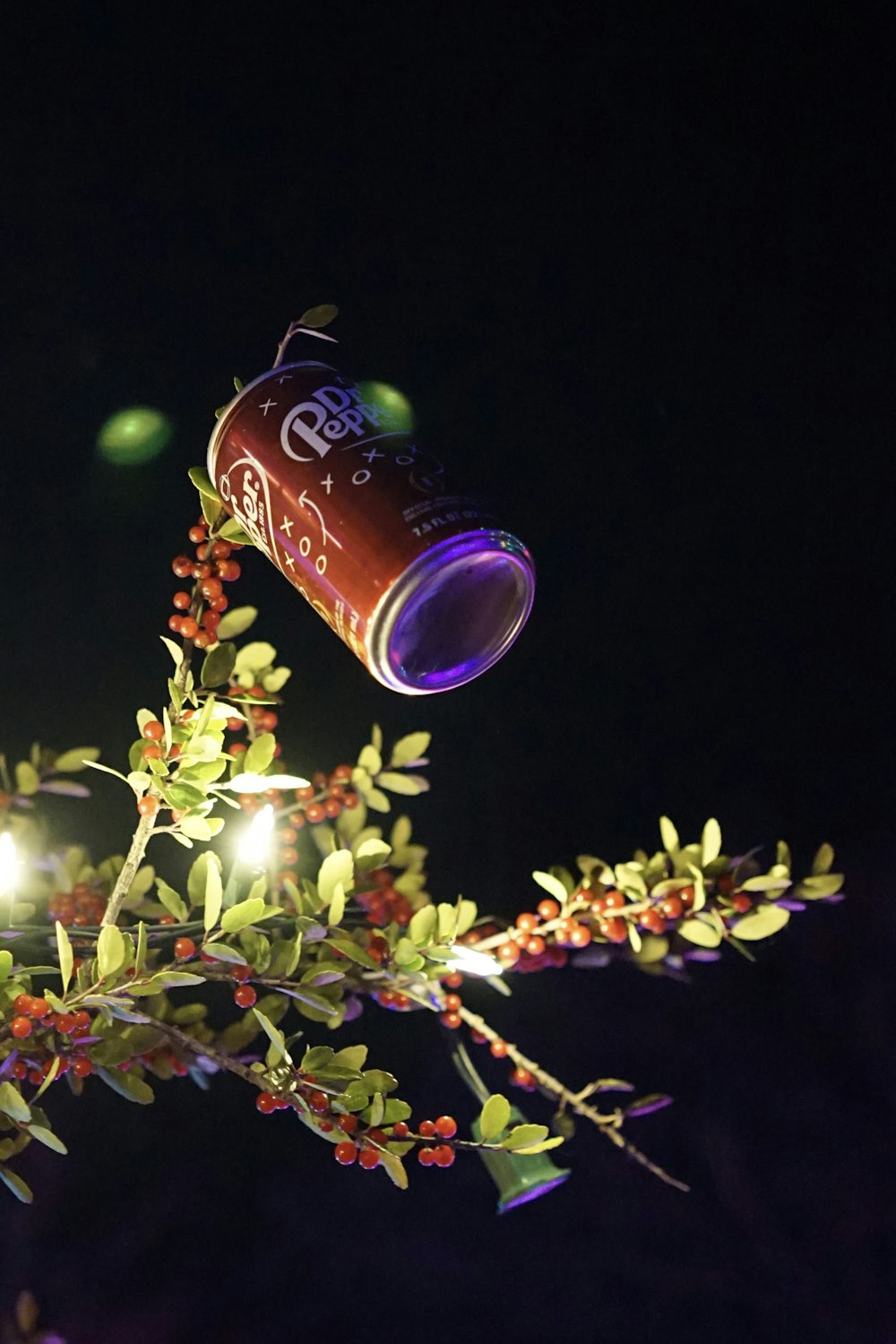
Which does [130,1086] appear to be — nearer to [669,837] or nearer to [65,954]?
[65,954]

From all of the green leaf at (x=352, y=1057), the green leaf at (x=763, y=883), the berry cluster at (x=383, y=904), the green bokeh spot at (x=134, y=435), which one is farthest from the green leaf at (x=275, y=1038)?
the green bokeh spot at (x=134, y=435)

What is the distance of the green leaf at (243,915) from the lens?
623mm

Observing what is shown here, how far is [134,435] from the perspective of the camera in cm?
97

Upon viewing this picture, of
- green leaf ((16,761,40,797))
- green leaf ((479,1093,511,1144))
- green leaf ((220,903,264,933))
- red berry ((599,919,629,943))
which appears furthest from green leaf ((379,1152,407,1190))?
green leaf ((16,761,40,797))

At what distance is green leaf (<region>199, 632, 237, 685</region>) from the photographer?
0.69 metres

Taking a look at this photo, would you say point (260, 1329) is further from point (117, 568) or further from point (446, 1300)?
point (117, 568)

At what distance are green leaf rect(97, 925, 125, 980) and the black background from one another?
1.12 ft

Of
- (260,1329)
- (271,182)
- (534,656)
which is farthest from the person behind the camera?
(534,656)

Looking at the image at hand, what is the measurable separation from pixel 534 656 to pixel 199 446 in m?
0.38

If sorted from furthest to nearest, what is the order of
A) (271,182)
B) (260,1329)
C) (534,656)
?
(534,656)
(271,182)
(260,1329)

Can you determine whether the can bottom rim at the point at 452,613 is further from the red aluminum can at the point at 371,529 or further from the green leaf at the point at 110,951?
the green leaf at the point at 110,951

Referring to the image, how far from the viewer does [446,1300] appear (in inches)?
31.9

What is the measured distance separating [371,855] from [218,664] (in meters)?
0.18

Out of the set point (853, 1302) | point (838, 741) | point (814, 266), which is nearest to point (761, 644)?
point (838, 741)
